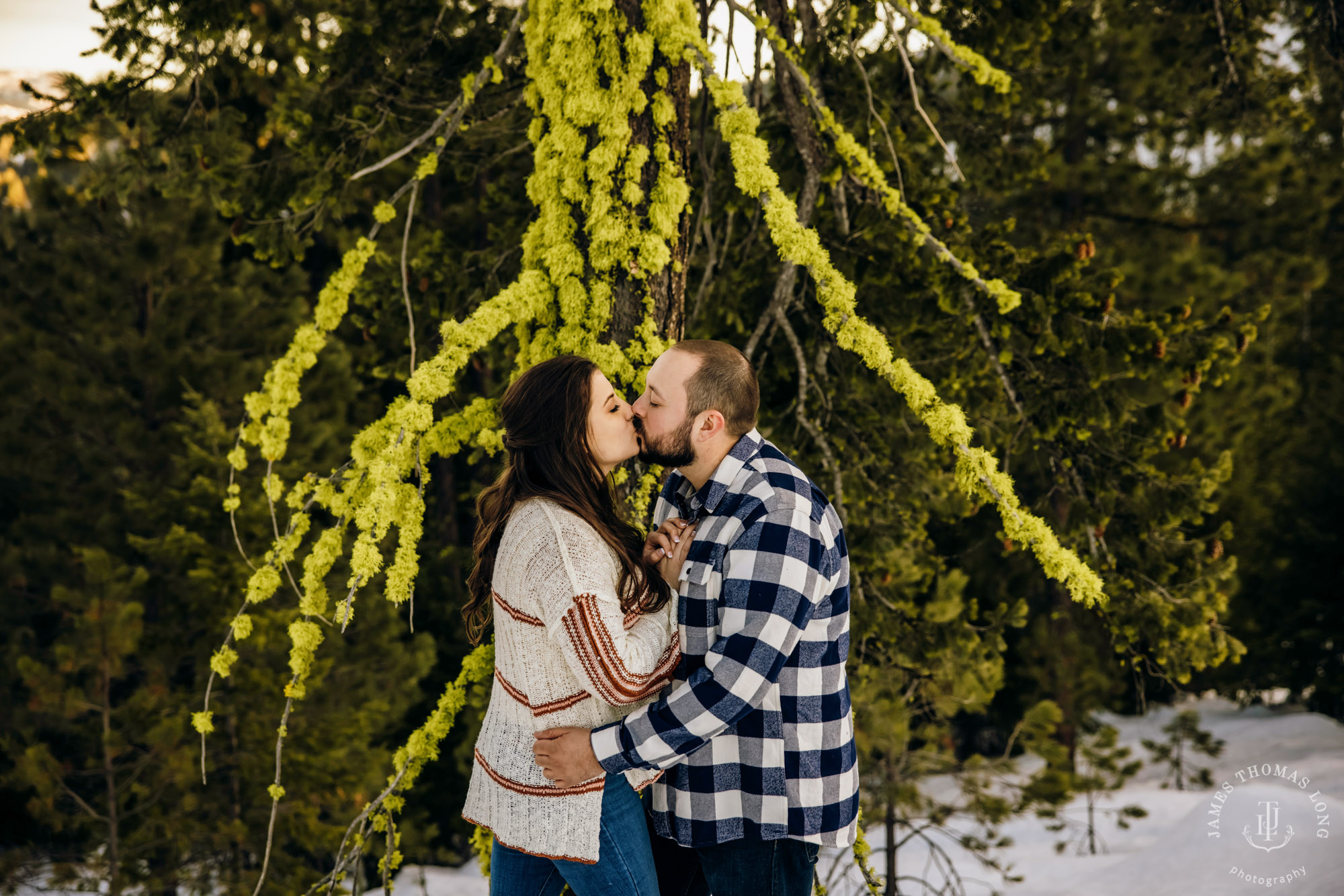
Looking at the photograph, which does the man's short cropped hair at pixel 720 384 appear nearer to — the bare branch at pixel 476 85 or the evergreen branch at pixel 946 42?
the bare branch at pixel 476 85

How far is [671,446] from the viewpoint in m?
2.18

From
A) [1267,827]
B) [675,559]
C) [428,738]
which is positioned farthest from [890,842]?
[675,559]

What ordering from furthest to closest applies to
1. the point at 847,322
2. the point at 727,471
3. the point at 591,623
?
the point at 847,322 < the point at 727,471 < the point at 591,623

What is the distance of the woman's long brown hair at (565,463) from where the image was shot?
2.04 m

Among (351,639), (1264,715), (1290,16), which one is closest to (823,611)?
(1290,16)

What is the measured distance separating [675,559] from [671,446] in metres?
0.29

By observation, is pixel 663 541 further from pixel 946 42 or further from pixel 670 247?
pixel 946 42

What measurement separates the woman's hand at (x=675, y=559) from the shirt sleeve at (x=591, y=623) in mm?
229

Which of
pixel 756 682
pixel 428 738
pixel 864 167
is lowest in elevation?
pixel 428 738

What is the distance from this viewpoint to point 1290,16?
5.52 m

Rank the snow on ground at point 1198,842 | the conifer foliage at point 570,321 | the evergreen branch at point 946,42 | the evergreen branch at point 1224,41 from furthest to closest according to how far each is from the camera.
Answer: the snow on ground at point 1198,842
the evergreen branch at point 1224,41
the evergreen branch at point 946,42
the conifer foliage at point 570,321

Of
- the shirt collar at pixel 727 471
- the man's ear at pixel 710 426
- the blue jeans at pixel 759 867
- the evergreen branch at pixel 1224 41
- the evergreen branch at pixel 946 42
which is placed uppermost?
the evergreen branch at pixel 1224 41

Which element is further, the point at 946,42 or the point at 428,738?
the point at 946,42

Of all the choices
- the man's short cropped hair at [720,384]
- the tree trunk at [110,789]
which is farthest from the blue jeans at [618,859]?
the tree trunk at [110,789]
